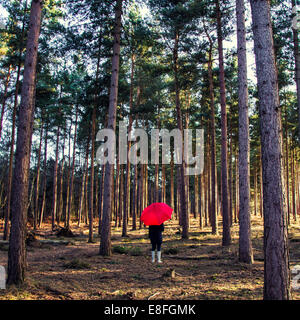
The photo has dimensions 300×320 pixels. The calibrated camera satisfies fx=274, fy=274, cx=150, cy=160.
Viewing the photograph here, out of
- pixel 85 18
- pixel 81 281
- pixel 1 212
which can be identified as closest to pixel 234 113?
pixel 85 18

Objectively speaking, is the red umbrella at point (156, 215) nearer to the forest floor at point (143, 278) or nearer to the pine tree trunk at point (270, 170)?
the forest floor at point (143, 278)

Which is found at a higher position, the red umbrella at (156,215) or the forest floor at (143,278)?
the red umbrella at (156,215)

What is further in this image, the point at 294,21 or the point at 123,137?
the point at 123,137

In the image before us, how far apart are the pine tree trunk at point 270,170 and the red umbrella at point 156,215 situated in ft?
16.4

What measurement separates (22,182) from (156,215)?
4.66 metres

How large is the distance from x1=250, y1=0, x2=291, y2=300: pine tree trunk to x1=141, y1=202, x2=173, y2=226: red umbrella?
16.4 feet

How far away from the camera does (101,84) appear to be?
15.0m

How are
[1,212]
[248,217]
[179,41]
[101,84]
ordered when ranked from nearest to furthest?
[248,217] → [101,84] → [179,41] → [1,212]

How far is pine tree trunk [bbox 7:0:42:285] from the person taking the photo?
19.5 ft

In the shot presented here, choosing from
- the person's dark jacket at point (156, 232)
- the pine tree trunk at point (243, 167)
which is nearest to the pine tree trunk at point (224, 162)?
the pine tree trunk at point (243, 167)

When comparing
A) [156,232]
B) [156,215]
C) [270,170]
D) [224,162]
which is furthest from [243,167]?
[270,170]

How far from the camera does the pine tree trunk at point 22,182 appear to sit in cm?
593

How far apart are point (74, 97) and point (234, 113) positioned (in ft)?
40.9

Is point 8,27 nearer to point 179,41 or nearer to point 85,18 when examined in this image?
point 85,18
